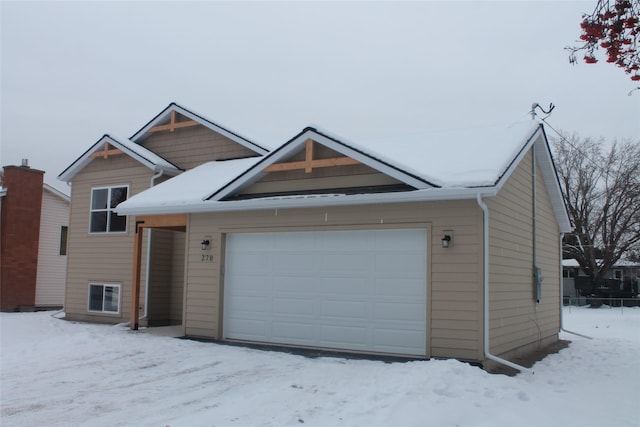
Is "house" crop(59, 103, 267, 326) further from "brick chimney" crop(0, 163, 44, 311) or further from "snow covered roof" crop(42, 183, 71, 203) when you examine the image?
"snow covered roof" crop(42, 183, 71, 203)

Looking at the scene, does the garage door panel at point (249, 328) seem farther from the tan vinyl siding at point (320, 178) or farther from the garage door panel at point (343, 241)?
the tan vinyl siding at point (320, 178)

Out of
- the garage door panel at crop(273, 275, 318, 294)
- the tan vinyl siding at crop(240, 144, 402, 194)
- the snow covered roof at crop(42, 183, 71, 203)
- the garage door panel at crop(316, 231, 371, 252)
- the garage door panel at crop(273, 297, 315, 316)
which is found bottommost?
the garage door panel at crop(273, 297, 315, 316)

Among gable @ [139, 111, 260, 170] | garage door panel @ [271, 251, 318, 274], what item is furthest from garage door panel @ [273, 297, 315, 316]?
gable @ [139, 111, 260, 170]

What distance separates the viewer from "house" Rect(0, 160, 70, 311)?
2016 centimetres

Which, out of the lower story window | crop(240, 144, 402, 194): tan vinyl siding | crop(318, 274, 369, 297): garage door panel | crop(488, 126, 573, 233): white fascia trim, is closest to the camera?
crop(318, 274, 369, 297): garage door panel

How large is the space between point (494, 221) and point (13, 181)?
18087 mm

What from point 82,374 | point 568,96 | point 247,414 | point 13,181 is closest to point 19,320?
point 13,181

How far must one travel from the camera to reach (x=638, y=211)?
32188 mm

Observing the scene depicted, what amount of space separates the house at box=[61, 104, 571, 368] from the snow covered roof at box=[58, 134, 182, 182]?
3.65ft

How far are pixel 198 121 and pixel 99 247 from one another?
4533 mm

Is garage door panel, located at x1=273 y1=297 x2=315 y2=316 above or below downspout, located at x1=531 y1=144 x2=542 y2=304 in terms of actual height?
below

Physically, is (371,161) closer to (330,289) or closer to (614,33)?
(330,289)

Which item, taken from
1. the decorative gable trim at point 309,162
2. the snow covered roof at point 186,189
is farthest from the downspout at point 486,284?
the snow covered roof at point 186,189

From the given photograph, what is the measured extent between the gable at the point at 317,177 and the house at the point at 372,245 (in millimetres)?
27
